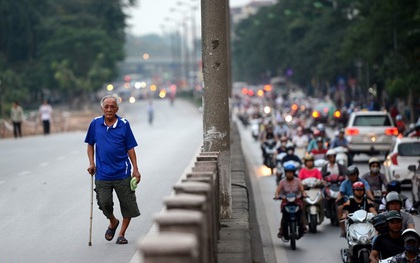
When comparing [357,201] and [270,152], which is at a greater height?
[357,201]

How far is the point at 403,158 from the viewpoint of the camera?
27969mm

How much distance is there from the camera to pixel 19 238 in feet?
51.6

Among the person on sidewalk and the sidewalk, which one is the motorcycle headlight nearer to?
the sidewalk

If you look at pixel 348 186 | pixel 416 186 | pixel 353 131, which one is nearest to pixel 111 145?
pixel 348 186

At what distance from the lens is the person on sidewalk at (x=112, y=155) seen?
14062 mm

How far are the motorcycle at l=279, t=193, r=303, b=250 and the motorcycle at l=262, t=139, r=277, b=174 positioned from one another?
52.1 ft

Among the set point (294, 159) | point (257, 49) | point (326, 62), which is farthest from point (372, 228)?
point (257, 49)

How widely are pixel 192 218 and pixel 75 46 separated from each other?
4687 inches

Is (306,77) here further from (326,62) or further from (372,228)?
(372,228)

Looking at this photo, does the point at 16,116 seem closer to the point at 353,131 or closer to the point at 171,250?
the point at 353,131

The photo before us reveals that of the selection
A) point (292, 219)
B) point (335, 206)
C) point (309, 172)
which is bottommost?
point (335, 206)

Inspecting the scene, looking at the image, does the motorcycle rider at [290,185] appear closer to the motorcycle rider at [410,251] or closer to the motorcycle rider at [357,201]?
the motorcycle rider at [357,201]

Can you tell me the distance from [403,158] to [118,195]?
14.7 meters

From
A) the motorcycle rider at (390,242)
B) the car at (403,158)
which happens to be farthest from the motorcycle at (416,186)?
the motorcycle rider at (390,242)
